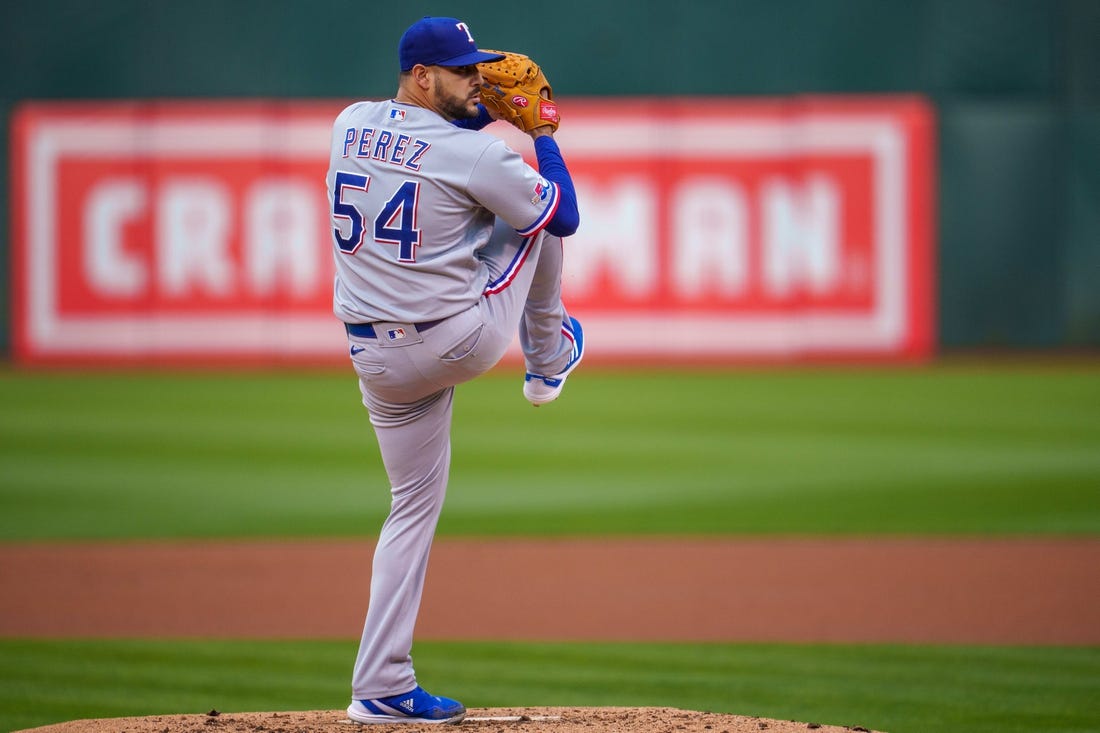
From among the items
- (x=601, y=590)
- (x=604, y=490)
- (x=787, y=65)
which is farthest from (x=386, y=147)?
(x=787, y=65)

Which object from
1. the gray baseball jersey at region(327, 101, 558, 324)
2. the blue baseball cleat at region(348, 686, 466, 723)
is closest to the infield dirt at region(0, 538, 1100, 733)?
the blue baseball cleat at region(348, 686, 466, 723)

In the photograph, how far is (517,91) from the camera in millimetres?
3717

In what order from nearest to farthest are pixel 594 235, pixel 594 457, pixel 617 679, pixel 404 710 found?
pixel 404 710
pixel 617 679
pixel 594 457
pixel 594 235

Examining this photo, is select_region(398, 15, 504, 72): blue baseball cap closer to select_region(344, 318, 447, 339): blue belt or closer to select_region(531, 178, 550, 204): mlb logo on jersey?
select_region(531, 178, 550, 204): mlb logo on jersey

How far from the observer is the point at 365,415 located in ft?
44.5

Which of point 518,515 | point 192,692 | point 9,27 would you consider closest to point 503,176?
point 192,692

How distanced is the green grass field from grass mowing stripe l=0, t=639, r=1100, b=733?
0.02 metres

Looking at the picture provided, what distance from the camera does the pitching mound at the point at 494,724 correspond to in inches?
154

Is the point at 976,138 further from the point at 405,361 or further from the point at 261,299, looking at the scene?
the point at 405,361

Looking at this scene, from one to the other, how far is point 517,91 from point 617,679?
2.28 meters

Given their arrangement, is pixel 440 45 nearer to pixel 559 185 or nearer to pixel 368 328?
pixel 559 185

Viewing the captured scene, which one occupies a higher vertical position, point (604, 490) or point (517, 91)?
point (517, 91)

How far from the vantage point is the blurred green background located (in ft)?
59.5

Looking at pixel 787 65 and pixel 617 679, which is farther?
pixel 787 65
